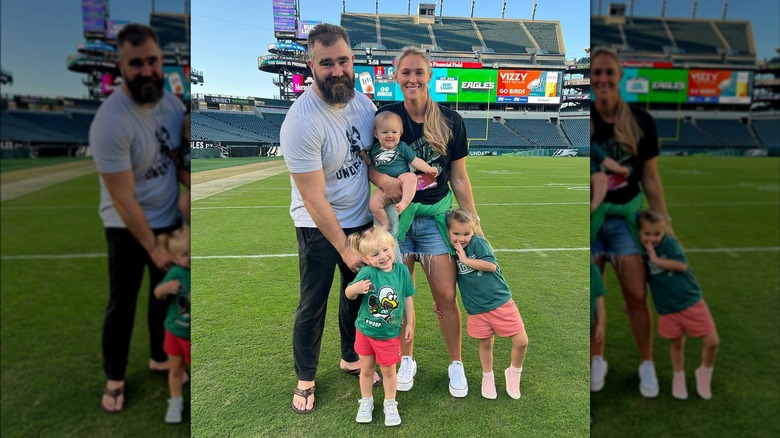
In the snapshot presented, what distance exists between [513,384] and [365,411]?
0.62 m

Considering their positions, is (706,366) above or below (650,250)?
below

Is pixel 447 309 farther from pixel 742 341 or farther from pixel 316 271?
pixel 742 341

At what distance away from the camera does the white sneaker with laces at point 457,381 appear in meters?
1.84

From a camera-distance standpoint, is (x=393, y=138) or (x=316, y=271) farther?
(x=316, y=271)

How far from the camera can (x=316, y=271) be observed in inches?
72.9

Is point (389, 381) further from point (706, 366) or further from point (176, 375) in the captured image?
point (706, 366)

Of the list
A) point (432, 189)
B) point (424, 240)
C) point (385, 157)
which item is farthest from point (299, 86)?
point (424, 240)

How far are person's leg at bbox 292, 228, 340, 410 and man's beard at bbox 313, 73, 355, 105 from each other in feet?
1.70

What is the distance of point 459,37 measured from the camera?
1488 mm

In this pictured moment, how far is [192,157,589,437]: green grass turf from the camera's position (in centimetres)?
169

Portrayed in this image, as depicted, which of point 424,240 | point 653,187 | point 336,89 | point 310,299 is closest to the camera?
point 653,187

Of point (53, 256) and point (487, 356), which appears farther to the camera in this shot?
point (487, 356)

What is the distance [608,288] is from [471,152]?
1295 millimetres

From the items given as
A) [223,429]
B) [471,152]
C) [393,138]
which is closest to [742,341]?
[393,138]
